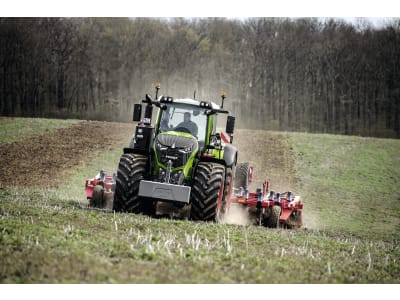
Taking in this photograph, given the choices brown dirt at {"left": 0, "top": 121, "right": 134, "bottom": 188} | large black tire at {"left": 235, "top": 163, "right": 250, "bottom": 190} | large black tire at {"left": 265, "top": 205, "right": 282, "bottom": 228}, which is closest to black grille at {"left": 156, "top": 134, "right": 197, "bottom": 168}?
large black tire at {"left": 265, "top": 205, "right": 282, "bottom": 228}

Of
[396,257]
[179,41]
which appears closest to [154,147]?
[396,257]

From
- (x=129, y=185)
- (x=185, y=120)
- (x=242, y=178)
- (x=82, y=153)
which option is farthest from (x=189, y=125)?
(x=82, y=153)

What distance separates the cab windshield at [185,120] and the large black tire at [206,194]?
1141mm

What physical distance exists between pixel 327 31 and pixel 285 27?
2561 millimetres

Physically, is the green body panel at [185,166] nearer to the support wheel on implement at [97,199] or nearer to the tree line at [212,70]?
the support wheel on implement at [97,199]

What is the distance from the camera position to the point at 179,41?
82.2 feet

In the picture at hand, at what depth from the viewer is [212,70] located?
87.2 feet

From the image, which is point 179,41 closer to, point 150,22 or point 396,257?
point 150,22

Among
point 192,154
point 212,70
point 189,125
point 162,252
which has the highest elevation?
point 212,70

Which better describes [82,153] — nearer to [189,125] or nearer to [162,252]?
[189,125]

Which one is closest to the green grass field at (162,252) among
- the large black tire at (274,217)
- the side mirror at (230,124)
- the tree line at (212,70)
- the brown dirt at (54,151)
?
the large black tire at (274,217)

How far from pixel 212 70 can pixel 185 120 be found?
1334 cm

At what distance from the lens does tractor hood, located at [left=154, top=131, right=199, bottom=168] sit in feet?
42.1

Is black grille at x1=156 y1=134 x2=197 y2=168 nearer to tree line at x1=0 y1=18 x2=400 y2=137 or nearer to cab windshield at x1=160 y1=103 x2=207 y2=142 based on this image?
cab windshield at x1=160 y1=103 x2=207 y2=142
